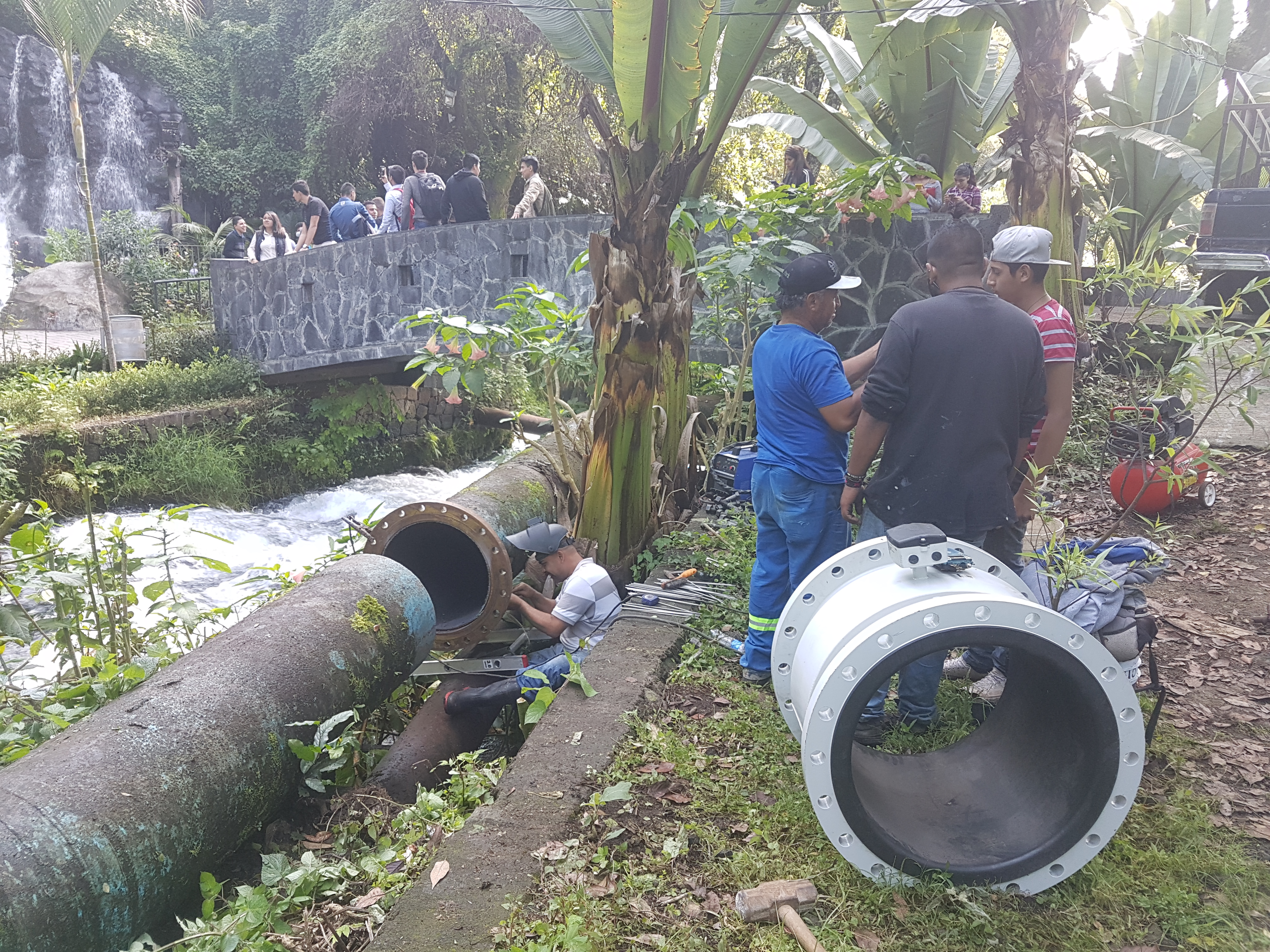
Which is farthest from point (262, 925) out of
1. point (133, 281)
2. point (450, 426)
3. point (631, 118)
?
point (133, 281)

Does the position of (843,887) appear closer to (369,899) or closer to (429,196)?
(369,899)

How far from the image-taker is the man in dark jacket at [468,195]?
42.9ft

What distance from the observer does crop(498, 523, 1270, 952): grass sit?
7.80ft

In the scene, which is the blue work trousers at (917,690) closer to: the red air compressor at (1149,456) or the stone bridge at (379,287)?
the red air compressor at (1149,456)

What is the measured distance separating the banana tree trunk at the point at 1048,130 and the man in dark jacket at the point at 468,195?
25.9 ft

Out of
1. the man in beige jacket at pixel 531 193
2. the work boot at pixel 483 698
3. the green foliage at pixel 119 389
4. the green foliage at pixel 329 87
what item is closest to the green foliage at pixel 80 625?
the work boot at pixel 483 698

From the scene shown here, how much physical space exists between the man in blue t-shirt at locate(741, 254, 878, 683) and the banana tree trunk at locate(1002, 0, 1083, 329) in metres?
4.14

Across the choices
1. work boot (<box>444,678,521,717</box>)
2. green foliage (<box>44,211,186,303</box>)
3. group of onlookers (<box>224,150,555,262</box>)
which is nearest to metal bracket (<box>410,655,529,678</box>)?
work boot (<box>444,678,521,717</box>)

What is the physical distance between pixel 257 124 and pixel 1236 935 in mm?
27215

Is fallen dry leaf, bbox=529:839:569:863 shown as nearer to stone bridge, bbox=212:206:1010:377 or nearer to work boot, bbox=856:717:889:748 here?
work boot, bbox=856:717:889:748

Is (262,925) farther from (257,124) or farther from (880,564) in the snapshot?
(257,124)

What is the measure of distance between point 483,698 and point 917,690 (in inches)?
85.6

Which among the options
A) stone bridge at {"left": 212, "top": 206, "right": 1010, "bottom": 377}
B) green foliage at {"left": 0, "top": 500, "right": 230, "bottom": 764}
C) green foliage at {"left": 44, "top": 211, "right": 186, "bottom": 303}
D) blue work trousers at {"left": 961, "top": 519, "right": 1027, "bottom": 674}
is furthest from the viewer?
green foliage at {"left": 44, "top": 211, "right": 186, "bottom": 303}

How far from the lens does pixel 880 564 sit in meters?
2.80
